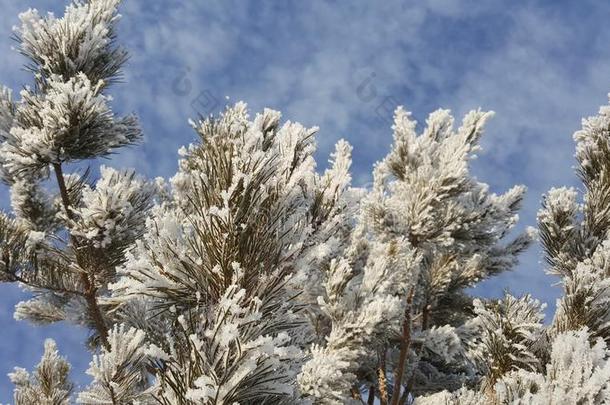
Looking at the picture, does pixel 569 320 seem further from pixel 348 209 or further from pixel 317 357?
pixel 348 209

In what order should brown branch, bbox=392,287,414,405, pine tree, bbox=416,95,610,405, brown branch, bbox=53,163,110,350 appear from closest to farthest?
1. pine tree, bbox=416,95,610,405
2. brown branch, bbox=53,163,110,350
3. brown branch, bbox=392,287,414,405

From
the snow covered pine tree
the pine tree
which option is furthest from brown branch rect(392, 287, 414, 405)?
the pine tree

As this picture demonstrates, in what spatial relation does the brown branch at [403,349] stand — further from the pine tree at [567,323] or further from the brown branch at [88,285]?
the brown branch at [88,285]

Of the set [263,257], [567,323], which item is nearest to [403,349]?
[567,323]

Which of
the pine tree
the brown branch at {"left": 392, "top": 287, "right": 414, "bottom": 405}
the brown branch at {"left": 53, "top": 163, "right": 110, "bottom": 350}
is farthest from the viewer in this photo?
the brown branch at {"left": 392, "top": 287, "right": 414, "bottom": 405}

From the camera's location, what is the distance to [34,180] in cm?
652

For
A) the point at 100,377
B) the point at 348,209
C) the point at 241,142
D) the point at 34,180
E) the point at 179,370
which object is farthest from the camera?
the point at 34,180

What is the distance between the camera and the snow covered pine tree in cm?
303

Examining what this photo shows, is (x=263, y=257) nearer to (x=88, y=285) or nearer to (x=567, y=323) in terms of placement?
(x=88, y=285)

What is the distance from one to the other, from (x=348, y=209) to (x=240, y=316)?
103 centimetres

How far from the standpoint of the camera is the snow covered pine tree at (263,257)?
9.93 feet

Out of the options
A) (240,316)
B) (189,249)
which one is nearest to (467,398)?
(240,316)

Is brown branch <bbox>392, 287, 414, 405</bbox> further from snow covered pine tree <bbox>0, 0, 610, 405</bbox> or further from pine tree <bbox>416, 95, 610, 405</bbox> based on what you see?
pine tree <bbox>416, 95, 610, 405</bbox>

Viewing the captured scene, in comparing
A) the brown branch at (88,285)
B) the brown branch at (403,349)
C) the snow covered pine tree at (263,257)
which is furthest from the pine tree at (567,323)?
the brown branch at (88,285)
